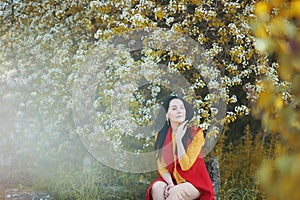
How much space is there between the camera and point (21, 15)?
5.72m

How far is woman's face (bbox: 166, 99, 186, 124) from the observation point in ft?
13.6

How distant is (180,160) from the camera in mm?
4117

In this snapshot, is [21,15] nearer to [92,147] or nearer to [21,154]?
[92,147]

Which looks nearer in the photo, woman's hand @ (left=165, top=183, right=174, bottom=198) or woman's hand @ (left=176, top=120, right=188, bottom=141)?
woman's hand @ (left=165, top=183, right=174, bottom=198)

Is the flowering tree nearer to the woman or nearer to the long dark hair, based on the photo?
the woman

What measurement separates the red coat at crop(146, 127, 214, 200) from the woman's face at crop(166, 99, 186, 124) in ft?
0.48

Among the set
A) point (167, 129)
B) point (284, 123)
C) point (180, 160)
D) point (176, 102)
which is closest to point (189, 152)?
point (180, 160)

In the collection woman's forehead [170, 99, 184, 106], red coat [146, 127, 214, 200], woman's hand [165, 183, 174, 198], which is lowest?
woman's hand [165, 183, 174, 198]

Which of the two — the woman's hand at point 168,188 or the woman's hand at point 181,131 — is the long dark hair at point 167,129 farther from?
the woman's hand at point 168,188

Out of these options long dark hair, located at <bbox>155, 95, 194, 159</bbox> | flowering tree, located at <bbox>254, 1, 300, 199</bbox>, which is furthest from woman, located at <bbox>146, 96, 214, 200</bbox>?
flowering tree, located at <bbox>254, 1, 300, 199</bbox>

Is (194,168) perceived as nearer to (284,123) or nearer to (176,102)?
(176,102)

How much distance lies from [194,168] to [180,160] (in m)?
0.14

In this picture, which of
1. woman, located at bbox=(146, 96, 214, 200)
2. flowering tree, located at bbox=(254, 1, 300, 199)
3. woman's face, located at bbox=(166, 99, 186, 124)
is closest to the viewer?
flowering tree, located at bbox=(254, 1, 300, 199)

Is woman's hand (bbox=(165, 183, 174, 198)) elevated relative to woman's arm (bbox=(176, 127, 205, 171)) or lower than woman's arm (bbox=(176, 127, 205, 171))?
lower
